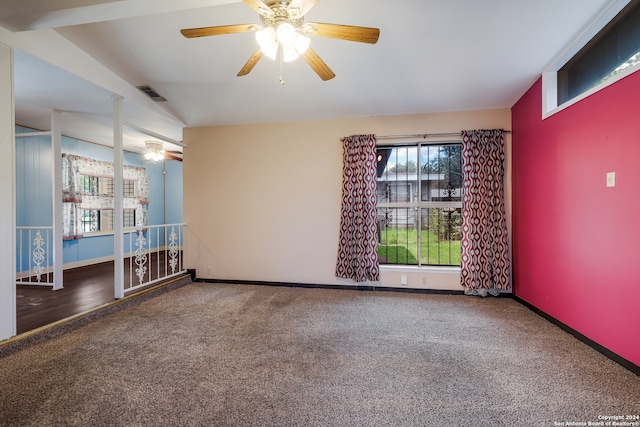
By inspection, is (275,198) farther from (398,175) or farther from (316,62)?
(316,62)

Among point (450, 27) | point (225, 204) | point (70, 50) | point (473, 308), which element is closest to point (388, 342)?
point (473, 308)

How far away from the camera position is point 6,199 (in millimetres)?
2248

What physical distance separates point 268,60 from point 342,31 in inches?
59.0

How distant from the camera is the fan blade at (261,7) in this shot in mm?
1629

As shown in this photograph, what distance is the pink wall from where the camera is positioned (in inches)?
78.8

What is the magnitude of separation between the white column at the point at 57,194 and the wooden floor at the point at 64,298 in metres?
0.26

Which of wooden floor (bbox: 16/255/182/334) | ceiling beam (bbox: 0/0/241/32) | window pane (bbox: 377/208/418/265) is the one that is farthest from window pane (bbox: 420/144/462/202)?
wooden floor (bbox: 16/255/182/334)

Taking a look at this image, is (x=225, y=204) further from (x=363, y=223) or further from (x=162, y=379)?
(x=162, y=379)

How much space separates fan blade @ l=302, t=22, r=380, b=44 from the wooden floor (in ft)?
11.4

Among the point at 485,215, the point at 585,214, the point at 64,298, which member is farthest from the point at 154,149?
the point at 585,214

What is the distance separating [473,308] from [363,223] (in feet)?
5.63

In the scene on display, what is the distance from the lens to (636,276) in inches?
76.8

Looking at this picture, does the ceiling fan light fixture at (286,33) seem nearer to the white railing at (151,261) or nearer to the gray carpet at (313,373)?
the gray carpet at (313,373)

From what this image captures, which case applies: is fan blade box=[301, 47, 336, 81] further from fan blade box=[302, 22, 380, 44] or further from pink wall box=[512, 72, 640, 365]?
pink wall box=[512, 72, 640, 365]
